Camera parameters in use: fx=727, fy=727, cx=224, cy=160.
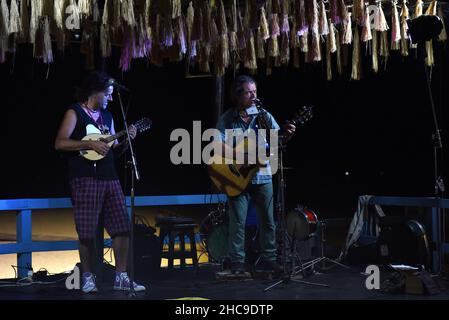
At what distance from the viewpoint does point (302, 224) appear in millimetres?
7641

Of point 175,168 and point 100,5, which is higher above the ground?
point 100,5

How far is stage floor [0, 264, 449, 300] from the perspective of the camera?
646 centimetres

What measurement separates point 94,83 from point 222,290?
7.43ft

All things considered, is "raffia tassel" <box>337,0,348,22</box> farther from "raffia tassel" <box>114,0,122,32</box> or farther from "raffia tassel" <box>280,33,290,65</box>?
"raffia tassel" <box>114,0,122,32</box>

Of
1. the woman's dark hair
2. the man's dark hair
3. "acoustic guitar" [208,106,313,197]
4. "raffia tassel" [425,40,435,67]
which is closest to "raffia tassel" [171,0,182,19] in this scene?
the woman's dark hair

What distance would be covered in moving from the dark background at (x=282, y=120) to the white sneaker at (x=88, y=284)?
14.1 meters

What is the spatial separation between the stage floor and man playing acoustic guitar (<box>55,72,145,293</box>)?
0.86 ft

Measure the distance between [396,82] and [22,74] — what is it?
39.3 feet

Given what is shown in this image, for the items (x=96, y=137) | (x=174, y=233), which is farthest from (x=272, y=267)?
(x=96, y=137)

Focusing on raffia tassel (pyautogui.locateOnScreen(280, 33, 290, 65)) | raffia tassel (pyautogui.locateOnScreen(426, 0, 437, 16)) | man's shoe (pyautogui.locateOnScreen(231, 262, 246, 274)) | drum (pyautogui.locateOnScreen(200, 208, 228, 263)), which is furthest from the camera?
raffia tassel (pyautogui.locateOnScreen(280, 33, 290, 65))

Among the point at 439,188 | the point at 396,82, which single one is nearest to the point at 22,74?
the point at 396,82

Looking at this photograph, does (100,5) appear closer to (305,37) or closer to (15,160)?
(305,37)

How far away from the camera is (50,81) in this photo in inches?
943

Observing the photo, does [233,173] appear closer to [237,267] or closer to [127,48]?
[237,267]
